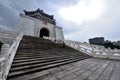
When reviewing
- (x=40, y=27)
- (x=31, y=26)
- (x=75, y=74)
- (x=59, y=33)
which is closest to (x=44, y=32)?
(x=40, y=27)

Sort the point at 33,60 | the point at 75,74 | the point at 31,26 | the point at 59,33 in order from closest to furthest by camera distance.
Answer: the point at 75,74 < the point at 33,60 < the point at 31,26 < the point at 59,33

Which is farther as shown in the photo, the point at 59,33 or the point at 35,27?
the point at 59,33

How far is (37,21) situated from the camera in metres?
24.0

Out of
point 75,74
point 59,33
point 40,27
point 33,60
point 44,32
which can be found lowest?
point 75,74

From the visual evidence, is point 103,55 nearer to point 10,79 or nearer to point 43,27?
point 10,79

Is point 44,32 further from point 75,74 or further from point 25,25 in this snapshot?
point 75,74

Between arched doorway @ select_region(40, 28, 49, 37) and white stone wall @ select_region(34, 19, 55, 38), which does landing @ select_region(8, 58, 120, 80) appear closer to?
white stone wall @ select_region(34, 19, 55, 38)

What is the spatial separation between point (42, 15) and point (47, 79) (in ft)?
91.0

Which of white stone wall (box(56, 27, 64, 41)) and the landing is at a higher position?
white stone wall (box(56, 27, 64, 41))

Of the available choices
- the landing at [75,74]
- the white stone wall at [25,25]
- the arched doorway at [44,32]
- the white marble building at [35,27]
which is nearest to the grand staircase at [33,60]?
the landing at [75,74]

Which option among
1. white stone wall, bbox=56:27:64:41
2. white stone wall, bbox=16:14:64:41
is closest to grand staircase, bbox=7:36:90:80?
white stone wall, bbox=16:14:64:41

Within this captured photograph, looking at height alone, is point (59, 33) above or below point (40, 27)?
below

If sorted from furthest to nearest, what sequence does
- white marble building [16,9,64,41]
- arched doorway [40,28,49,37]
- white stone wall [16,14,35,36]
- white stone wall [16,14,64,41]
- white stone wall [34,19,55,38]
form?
arched doorway [40,28,49,37]
white stone wall [34,19,55,38]
white marble building [16,9,64,41]
white stone wall [16,14,64,41]
white stone wall [16,14,35,36]

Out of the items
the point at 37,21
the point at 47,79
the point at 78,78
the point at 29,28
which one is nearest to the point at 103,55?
the point at 78,78
